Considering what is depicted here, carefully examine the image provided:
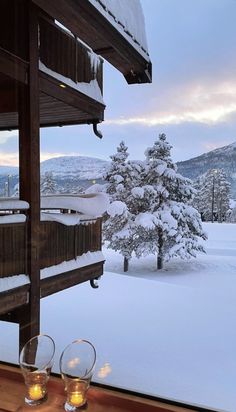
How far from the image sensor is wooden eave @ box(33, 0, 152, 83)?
1.77 metres

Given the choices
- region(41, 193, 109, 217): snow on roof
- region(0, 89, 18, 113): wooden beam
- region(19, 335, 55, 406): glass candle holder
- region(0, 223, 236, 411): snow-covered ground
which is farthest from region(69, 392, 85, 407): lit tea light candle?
region(0, 89, 18, 113): wooden beam

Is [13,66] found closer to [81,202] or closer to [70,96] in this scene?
[70,96]

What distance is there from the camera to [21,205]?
8.23 feet

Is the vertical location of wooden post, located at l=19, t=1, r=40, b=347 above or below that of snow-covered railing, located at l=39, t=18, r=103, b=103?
below

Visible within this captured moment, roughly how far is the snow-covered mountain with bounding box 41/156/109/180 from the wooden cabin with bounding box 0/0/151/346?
0.46 feet

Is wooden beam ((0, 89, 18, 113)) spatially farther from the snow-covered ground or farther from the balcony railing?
the snow-covered ground

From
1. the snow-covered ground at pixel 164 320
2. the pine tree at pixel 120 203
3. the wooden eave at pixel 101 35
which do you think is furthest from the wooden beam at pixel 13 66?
the snow-covered ground at pixel 164 320

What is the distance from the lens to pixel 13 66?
2.47 m

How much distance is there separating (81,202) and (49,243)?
0.52 meters

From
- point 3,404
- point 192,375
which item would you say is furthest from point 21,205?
point 192,375

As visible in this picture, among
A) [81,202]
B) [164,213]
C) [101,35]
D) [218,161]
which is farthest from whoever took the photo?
[164,213]

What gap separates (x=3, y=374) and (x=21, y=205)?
1197 millimetres

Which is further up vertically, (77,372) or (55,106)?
(55,106)

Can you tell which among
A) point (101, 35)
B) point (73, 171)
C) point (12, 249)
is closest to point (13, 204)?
point (12, 249)
